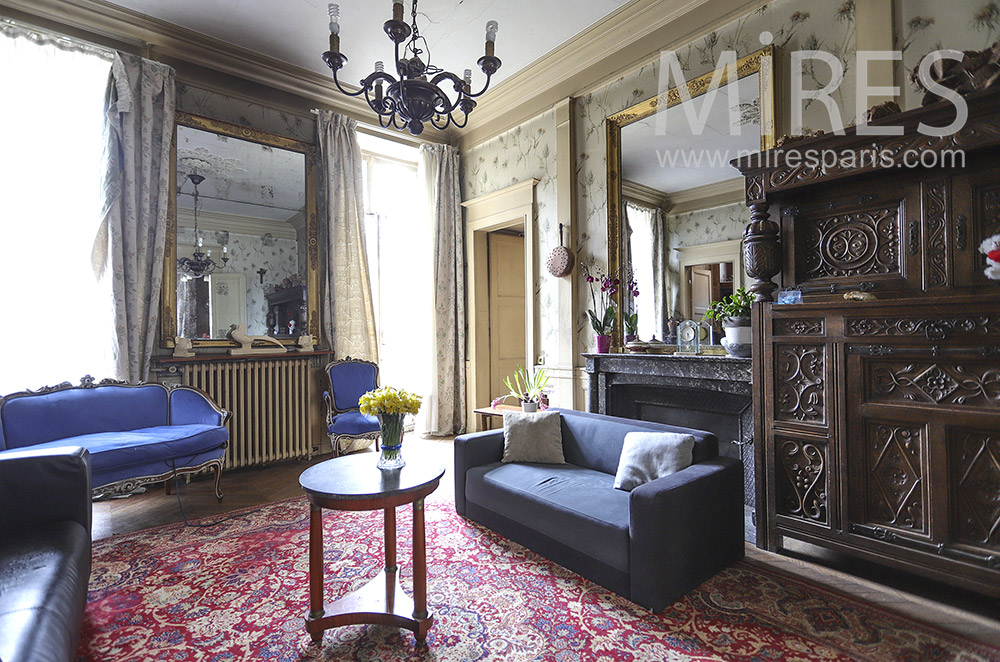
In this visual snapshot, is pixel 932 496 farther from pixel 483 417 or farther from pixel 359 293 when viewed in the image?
pixel 359 293

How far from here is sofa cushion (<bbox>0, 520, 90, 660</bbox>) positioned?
1.15 meters

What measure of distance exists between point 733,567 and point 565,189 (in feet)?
10.3

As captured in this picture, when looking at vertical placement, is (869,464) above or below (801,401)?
below


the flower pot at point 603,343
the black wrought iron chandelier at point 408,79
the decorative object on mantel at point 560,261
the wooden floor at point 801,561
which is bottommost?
the wooden floor at point 801,561

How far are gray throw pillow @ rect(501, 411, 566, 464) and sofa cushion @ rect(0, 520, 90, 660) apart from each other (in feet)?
6.46

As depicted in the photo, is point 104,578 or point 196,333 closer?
point 104,578

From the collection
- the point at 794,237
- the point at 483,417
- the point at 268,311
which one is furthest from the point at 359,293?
the point at 794,237

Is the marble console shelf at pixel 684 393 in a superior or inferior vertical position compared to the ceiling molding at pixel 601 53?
inferior

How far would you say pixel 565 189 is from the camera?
4273mm

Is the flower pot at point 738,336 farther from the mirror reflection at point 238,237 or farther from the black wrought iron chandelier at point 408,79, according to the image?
the mirror reflection at point 238,237

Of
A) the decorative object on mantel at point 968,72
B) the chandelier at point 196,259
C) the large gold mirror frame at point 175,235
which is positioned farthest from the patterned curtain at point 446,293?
the decorative object on mantel at point 968,72

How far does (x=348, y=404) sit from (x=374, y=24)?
3.05 metres

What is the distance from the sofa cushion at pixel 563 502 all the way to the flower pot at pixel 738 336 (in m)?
1.06

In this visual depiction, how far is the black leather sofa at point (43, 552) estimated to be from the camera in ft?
3.90
